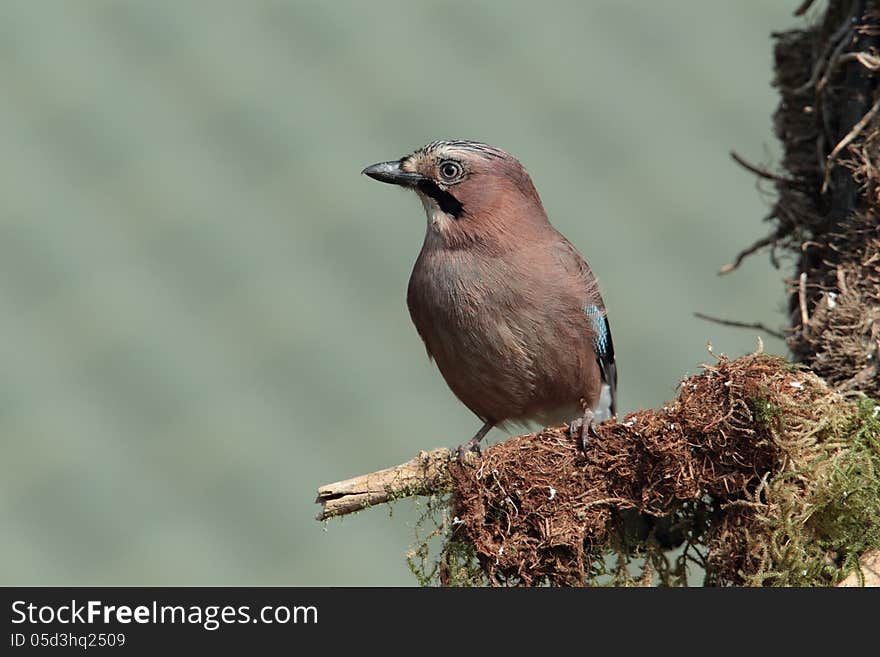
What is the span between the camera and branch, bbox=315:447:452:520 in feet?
15.6

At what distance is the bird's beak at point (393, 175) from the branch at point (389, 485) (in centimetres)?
149

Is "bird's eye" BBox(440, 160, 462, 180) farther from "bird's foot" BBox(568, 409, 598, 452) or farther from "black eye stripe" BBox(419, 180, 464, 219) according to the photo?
"bird's foot" BBox(568, 409, 598, 452)

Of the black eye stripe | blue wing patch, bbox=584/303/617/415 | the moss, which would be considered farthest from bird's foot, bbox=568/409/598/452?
the black eye stripe

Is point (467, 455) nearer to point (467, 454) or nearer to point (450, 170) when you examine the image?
point (467, 454)

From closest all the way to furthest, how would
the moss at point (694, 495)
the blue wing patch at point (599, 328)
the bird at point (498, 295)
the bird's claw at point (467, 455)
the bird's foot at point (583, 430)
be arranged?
the moss at point (694, 495) → the bird's foot at point (583, 430) → the bird's claw at point (467, 455) → the bird at point (498, 295) → the blue wing patch at point (599, 328)

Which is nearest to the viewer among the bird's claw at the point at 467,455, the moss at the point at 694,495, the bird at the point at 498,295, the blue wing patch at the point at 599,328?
the moss at the point at 694,495

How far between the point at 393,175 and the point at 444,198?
26 cm

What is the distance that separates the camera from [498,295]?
5.59 metres

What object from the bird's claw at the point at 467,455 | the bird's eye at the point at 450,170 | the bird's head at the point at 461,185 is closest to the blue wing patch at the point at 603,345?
the bird's head at the point at 461,185

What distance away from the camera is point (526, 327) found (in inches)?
220

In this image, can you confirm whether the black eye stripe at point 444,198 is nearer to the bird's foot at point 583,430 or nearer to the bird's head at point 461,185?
the bird's head at point 461,185

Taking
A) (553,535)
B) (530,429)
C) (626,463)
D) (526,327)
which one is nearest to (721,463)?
(626,463)

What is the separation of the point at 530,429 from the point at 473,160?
4.41ft

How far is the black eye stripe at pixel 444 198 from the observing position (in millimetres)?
5883
